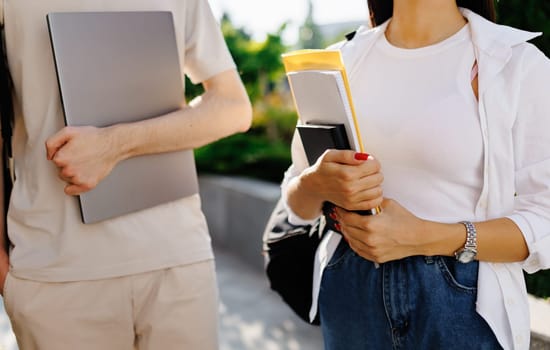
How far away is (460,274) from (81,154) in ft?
2.83

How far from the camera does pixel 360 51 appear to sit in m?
1.61

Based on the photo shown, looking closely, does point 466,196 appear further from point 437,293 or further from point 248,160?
point 248,160

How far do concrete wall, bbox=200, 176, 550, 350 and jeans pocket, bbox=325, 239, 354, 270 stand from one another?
3.40m

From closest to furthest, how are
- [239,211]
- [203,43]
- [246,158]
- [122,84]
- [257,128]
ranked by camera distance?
[122,84] → [203,43] → [239,211] → [246,158] → [257,128]

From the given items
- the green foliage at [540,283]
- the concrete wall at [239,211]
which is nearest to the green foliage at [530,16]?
the green foliage at [540,283]

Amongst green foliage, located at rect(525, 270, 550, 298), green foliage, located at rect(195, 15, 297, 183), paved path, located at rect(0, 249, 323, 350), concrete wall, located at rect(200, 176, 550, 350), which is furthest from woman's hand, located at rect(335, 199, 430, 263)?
green foliage, located at rect(195, 15, 297, 183)

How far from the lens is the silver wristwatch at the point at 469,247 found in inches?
52.4

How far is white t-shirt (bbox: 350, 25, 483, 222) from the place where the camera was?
1379mm

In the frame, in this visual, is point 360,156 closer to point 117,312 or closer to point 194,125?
point 194,125

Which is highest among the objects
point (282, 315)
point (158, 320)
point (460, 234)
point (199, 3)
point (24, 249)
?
point (199, 3)

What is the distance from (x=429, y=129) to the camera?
1.40m

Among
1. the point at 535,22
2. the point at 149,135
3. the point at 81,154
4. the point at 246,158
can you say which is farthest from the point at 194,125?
the point at 246,158

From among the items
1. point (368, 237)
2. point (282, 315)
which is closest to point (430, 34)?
point (368, 237)

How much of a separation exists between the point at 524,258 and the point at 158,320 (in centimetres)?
85
